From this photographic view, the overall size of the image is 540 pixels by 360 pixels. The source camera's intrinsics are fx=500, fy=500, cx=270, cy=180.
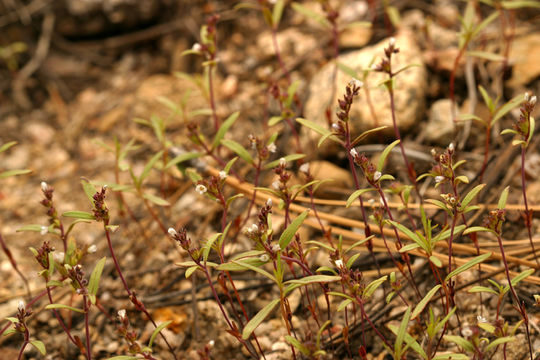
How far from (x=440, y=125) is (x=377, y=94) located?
428 millimetres

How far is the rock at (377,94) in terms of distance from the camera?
9.91 ft

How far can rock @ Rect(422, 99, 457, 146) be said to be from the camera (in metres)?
2.94

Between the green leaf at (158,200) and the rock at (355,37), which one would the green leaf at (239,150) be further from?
the rock at (355,37)

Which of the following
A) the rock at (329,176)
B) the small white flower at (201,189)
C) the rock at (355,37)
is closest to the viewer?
the small white flower at (201,189)

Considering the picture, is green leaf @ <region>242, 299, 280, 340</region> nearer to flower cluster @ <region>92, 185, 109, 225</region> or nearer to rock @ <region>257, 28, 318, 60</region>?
flower cluster @ <region>92, 185, 109, 225</region>

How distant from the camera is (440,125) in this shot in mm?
2986

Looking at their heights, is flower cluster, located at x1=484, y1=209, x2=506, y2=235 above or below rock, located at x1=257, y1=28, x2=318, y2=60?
below

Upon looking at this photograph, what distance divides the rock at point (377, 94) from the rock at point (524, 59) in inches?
23.0

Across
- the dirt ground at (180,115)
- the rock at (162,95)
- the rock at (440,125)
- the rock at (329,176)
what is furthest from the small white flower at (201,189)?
the rock at (162,95)

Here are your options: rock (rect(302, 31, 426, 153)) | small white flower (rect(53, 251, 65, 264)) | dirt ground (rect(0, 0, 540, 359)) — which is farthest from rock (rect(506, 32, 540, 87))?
small white flower (rect(53, 251, 65, 264))

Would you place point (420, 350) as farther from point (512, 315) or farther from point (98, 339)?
point (98, 339)

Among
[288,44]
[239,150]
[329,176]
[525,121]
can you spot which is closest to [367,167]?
[525,121]

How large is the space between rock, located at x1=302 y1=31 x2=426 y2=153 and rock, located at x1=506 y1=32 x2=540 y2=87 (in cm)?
58

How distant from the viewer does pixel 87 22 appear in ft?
14.2
